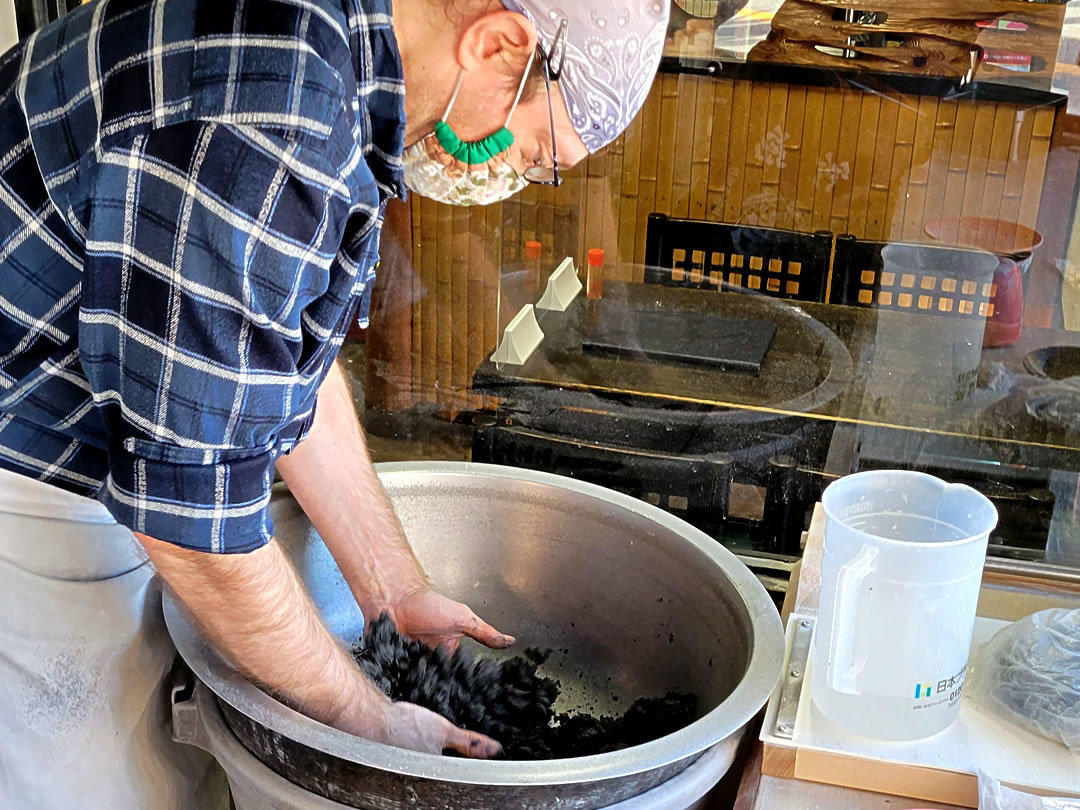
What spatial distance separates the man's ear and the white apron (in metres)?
0.50

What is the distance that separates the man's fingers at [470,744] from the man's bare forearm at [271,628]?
67mm

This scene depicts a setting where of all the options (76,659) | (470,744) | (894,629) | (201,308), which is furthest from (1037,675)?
(76,659)

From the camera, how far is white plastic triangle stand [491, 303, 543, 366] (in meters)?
1.60

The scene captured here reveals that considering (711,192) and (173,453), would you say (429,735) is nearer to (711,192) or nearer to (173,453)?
(173,453)

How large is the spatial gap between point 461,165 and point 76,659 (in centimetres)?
55

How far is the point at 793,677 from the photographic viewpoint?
3.13ft

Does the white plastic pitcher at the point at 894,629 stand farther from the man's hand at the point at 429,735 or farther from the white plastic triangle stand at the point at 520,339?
the white plastic triangle stand at the point at 520,339

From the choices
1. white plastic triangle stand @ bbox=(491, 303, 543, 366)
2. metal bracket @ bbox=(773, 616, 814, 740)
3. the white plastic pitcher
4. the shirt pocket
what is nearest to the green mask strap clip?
the shirt pocket

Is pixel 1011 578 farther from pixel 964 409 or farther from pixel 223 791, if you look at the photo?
pixel 223 791

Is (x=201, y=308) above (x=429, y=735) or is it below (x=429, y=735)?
above

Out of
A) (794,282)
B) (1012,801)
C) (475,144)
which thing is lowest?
(1012,801)

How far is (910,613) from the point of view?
0.87 m

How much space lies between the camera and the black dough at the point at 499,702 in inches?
40.8

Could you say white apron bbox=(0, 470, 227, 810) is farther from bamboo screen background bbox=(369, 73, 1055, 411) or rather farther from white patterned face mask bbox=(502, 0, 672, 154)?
bamboo screen background bbox=(369, 73, 1055, 411)
